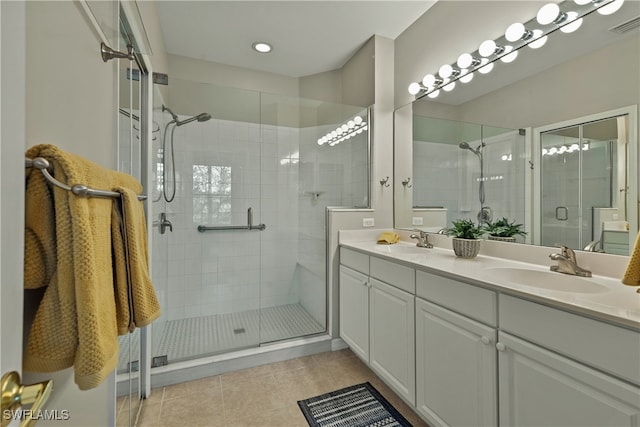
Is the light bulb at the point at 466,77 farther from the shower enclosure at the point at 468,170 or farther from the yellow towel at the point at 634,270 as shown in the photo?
the yellow towel at the point at 634,270

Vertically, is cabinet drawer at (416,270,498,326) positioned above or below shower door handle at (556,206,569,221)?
below

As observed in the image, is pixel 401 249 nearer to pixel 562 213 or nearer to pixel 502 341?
pixel 562 213

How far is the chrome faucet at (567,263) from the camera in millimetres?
1240

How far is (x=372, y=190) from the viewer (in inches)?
97.3

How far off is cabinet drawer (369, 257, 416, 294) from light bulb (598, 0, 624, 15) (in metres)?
1.44

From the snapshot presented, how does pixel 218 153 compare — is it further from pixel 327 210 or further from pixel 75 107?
pixel 75 107

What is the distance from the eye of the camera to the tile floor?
1.55 metres

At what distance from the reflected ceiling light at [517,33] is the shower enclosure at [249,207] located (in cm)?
114

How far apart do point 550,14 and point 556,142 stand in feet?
2.11

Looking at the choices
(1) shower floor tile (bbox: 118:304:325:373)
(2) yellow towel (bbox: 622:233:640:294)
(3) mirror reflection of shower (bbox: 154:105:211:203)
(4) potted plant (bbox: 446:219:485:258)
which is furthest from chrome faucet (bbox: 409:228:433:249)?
(3) mirror reflection of shower (bbox: 154:105:211:203)

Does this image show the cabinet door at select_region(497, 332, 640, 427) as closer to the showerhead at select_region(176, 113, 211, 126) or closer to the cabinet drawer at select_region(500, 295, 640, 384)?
the cabinet drawer at select_region(500, 295, 640, 384)

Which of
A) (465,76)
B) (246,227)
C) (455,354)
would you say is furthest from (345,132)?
(455,354)

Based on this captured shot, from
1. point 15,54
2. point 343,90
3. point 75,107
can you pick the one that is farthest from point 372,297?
point 343,90

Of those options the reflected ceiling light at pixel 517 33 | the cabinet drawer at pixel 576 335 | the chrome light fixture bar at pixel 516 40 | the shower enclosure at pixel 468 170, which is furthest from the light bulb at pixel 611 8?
the cabinet drawer at pixel 576 335
